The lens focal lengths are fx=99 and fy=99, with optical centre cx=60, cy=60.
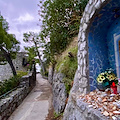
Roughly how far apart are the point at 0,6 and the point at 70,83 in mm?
5178

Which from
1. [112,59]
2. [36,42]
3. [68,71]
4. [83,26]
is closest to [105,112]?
[112,59]

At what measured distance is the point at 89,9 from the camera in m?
2.01

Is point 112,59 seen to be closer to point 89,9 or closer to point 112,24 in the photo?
point 112,24

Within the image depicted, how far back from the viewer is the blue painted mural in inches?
79.4

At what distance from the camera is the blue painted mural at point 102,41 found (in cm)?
202

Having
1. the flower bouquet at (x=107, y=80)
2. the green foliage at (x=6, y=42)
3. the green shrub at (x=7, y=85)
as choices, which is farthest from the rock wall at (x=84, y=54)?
the green foliage at (x=6, y=42)

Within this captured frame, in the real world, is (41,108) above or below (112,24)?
below

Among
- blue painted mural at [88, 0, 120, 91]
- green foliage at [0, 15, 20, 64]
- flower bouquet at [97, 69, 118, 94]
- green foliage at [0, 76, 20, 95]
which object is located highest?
green foliage at [0, 15, 20, 64]

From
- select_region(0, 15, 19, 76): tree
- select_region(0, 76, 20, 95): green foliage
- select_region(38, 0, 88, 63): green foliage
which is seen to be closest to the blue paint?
select_region(38, 0, 88, 63): green foliage

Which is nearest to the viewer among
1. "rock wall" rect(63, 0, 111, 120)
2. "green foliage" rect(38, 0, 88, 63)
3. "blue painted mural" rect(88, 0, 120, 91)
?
"rock wall" rect(63, 0, 111, 120)

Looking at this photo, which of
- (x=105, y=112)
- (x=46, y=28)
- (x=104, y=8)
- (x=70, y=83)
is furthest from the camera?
(x=46, y=28)

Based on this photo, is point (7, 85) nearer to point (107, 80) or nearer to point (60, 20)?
point (60, 20)

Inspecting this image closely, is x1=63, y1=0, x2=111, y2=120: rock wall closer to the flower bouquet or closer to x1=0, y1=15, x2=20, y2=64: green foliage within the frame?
the flower bouquet

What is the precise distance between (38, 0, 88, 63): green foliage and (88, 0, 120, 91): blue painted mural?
7.46 ft
